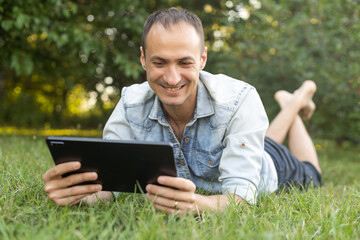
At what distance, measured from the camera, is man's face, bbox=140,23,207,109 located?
6.57ft

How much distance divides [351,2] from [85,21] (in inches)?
140

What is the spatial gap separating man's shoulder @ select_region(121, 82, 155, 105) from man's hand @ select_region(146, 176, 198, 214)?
848 mm

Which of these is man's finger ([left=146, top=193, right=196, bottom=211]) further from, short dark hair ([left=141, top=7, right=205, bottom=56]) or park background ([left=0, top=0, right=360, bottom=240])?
short dark hair ([left=141, top=7, right=205, bottom=56])

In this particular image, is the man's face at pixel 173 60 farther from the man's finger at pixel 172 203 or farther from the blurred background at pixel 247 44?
the blurred background at pixel 247 44

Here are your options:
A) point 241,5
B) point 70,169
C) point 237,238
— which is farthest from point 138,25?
point 237,238

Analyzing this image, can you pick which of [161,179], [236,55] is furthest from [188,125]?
[236,55]

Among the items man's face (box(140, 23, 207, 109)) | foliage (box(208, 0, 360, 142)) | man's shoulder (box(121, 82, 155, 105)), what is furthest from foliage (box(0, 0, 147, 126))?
man's face (box(140, 23, 207, 109))

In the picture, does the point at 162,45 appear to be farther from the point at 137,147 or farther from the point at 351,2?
the point at 351,2

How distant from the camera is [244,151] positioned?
215 centimetres

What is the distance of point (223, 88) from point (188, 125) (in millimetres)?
334

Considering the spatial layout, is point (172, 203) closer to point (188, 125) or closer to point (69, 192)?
point (69, 192)

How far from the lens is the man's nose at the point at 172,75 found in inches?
80.4

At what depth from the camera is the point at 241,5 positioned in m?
6.10

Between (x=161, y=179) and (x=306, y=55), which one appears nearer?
(x=161, y=179)
